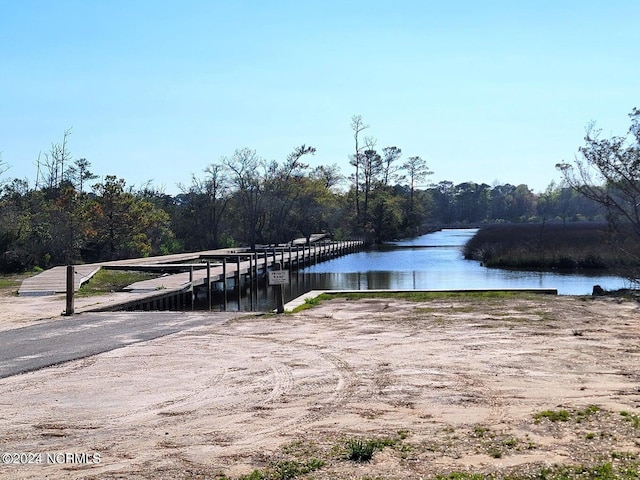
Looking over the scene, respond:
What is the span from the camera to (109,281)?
24.5 metres

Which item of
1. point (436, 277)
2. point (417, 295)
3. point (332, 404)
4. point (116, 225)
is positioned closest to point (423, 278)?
point (436, 277)

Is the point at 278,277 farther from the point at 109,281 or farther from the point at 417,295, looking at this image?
the point at 109,281

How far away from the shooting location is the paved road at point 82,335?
9539 millimetres

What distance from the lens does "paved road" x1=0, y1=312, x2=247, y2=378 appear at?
376 inches

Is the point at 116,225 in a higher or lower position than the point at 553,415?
higher

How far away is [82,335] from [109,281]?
43.2 feet

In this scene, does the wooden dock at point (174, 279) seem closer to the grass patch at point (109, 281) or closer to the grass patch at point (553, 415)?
the grass patch at point (109, 281)

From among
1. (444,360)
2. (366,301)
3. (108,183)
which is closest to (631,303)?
(366,301)

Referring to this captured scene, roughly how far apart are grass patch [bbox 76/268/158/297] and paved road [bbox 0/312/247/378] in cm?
598

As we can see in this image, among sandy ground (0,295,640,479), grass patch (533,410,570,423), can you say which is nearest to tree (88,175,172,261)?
sandy ground (0,295,640,479)

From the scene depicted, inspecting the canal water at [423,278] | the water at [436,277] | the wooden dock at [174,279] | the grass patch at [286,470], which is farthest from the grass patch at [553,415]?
the water at [436,277]

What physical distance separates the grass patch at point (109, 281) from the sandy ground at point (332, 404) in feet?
32.2

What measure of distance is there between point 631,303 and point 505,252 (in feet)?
78.7

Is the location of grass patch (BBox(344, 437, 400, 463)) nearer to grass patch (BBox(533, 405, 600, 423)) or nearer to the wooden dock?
grass patch (BBox(533, 405, 600, 423))
